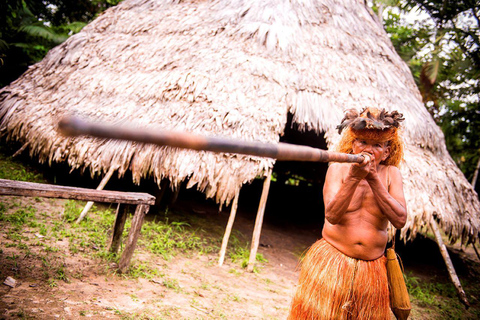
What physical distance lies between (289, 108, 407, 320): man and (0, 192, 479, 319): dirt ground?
1.32m

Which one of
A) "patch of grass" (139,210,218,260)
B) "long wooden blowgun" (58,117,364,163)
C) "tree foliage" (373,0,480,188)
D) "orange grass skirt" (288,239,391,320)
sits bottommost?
"patch of grass" (139,210,218,260)

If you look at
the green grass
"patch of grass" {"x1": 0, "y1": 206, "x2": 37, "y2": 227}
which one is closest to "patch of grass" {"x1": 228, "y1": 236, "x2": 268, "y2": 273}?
"patch of grass" {"x1": 0, "y1": 206, "x2": 37, "y2": 227}

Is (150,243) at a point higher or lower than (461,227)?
lower

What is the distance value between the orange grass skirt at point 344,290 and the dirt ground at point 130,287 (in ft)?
4.17

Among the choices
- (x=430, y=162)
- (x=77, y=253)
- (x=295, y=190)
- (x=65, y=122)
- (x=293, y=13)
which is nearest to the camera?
(x=65, y=122)

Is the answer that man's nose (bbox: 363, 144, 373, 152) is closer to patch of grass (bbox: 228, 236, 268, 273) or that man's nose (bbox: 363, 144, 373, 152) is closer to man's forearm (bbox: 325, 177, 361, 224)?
man's forearm (bbox: 325, 177, 361, 224)

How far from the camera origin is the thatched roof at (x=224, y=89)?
4.20 metres

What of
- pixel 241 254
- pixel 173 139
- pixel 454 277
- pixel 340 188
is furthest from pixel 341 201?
pixel 454 277

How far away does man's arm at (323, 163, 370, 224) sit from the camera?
59.1 inches

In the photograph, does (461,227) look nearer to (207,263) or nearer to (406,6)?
(207,263)

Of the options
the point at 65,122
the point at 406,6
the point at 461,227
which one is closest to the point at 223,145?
the point at 65,122

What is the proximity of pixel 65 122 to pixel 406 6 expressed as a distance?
1202 centimetres

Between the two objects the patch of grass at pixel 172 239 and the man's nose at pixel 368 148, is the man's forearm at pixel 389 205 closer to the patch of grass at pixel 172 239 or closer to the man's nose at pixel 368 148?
→ the man's nose at pixel 368 148

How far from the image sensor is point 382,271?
1789mm
